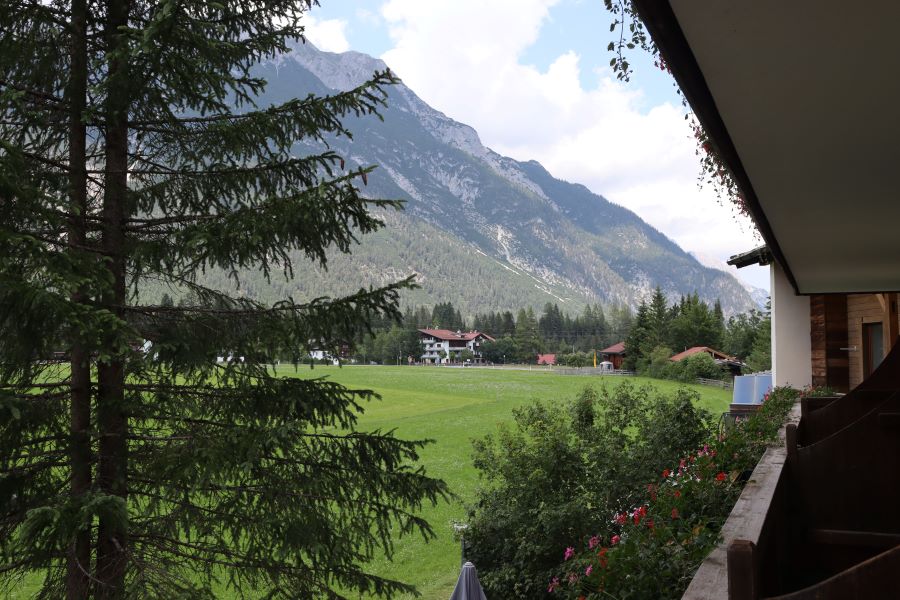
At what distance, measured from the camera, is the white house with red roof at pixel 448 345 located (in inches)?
4562

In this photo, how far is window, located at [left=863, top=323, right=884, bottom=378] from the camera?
960cm

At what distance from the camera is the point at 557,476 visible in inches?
364

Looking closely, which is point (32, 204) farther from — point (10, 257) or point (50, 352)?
point (50, 352)

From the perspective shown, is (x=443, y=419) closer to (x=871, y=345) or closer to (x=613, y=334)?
(x=871, y=345)

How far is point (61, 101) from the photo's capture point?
14.4 feet

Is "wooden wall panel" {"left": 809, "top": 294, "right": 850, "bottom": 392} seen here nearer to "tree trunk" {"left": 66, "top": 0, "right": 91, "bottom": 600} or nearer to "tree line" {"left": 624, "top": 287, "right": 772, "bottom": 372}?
"tree trunk" {"left": 66, "top": 0, "right": 91, "bottom": 600}

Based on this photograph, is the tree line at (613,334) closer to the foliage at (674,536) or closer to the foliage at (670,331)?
the foliage at (670,331)

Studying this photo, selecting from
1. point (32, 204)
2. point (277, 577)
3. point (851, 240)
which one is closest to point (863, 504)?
point (851, 240)

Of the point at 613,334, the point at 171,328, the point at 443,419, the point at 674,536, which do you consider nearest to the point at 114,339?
the point at 171,328

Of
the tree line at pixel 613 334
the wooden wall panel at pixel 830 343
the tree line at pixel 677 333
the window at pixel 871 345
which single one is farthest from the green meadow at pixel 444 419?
the tree line at pixel 677 333

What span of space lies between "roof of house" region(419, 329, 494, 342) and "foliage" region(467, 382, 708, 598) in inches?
4080

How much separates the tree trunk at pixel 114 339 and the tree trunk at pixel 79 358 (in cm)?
10

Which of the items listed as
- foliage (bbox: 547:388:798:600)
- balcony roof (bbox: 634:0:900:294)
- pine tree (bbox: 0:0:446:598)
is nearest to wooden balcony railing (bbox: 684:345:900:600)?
foliage (bbox: 547:388:798:600)

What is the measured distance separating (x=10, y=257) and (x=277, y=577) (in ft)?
8.58
